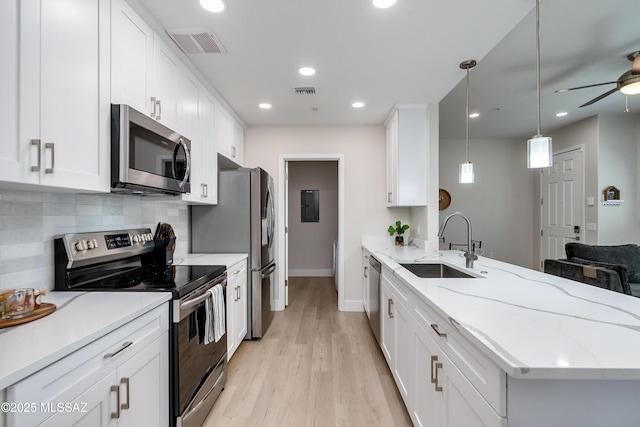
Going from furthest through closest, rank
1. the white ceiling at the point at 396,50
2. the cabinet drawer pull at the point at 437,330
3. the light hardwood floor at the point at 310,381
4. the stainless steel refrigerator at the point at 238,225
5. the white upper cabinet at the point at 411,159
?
the white upper cabinet at the point at 411,159, the stainless steel refrigerator at the point at 238,225, the light hardwood floor at the point at 310,381, the white ceiling at the point at 396,50, the cabinet drawer pull at the point at 437,330

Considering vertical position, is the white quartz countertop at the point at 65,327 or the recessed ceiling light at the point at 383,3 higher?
the recessed ceiling light at the point at 383,3

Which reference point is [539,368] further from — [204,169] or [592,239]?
[592,239]

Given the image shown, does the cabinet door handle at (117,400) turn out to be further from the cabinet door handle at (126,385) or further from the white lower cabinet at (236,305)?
the white lower cabinet at (236,305)

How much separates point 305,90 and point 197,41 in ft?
3.60

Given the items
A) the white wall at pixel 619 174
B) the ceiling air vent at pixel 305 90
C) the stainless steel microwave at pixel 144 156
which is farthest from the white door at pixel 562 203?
the stainless steel microwave at pixel 144 156

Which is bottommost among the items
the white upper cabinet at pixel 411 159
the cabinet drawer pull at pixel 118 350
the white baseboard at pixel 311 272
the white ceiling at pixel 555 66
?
the white baseboard at pixel 311 272

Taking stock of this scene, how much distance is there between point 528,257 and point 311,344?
488 cm

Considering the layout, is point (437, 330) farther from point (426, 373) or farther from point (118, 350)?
point (118, 350)

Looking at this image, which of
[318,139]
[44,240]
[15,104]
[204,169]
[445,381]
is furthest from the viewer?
[318,139]

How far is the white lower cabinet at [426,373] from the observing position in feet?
3.23

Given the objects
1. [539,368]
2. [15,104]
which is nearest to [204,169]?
[15,104]

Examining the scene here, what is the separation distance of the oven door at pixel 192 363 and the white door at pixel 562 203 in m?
5.51

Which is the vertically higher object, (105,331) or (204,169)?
(204,169)

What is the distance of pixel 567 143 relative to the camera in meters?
4.86
